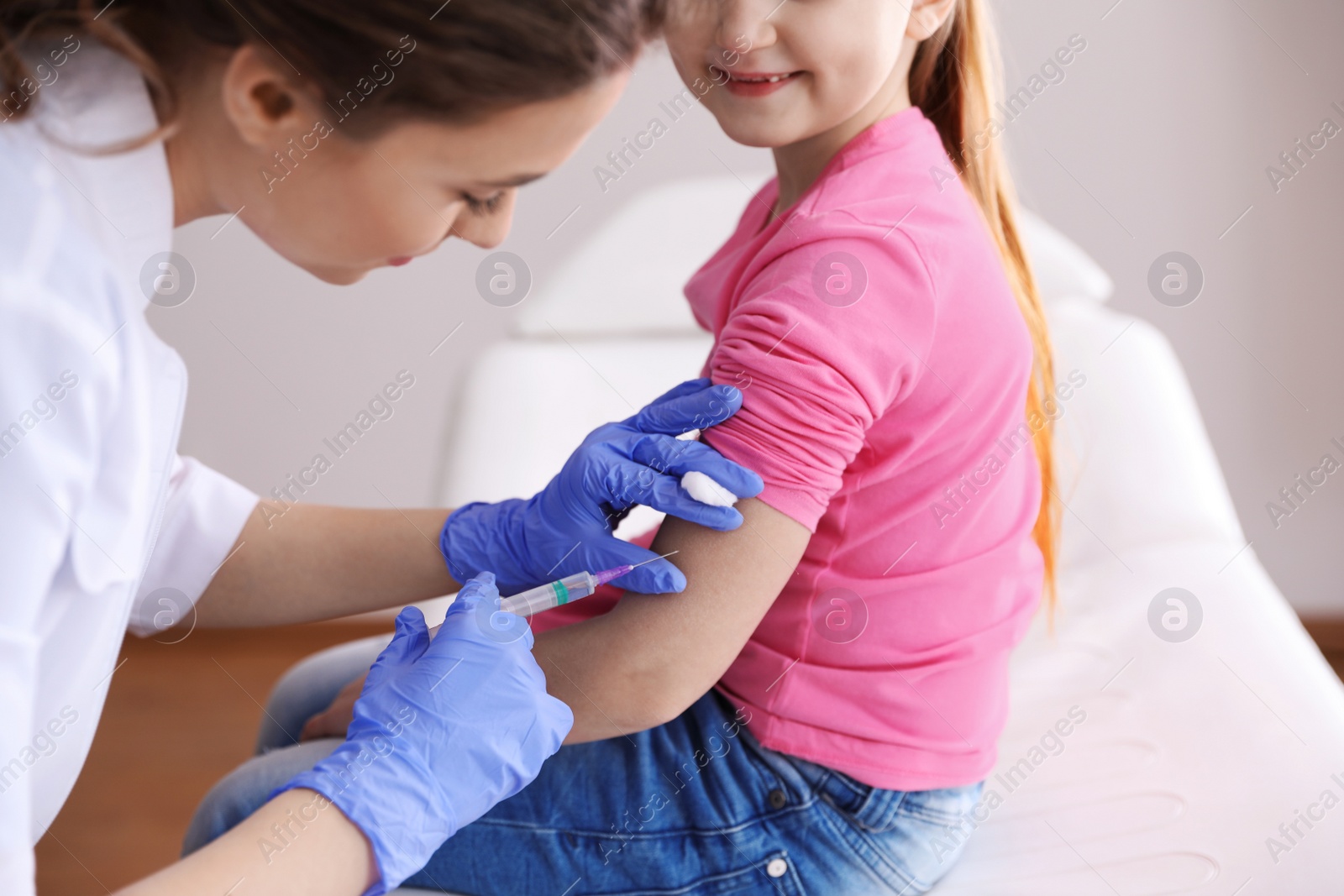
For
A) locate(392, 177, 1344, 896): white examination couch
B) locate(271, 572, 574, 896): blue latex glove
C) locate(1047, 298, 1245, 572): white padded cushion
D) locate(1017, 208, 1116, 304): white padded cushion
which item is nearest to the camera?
locate(271, 572, 574, 896): blue latex glove

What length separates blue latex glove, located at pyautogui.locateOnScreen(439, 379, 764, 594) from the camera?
0.88 m

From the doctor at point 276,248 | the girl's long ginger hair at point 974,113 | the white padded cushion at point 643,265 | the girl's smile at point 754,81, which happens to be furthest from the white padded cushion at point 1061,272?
the doctor at point 276,248

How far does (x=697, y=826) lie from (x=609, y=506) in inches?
A: 11.8

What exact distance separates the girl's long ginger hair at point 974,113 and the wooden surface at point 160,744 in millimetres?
1831

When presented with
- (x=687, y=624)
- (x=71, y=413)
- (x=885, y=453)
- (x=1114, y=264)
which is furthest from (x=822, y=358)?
(x=1114, y=264)

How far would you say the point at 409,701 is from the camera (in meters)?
0.89

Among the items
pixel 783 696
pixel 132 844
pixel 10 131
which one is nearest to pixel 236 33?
pixel 10 131

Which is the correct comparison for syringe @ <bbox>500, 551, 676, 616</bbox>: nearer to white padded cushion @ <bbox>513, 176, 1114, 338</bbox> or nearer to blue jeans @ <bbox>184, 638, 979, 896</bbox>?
blue jeans @ <bbox>184, 638, 979, 896</bbox>

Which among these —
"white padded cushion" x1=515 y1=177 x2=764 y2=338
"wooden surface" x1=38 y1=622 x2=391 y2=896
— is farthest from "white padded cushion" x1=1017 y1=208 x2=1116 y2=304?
"wooden surface" x1=38 y1=622 x2=391 y2=896

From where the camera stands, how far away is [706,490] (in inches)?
33.8

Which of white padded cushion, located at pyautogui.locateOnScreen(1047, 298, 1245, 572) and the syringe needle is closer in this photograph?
the syringe needle

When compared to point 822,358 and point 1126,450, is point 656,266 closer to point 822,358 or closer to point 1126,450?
point 1126,450

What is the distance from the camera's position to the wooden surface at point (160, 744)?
2.09 metres

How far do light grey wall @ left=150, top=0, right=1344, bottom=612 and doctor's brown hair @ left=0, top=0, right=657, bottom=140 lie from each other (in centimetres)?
141
